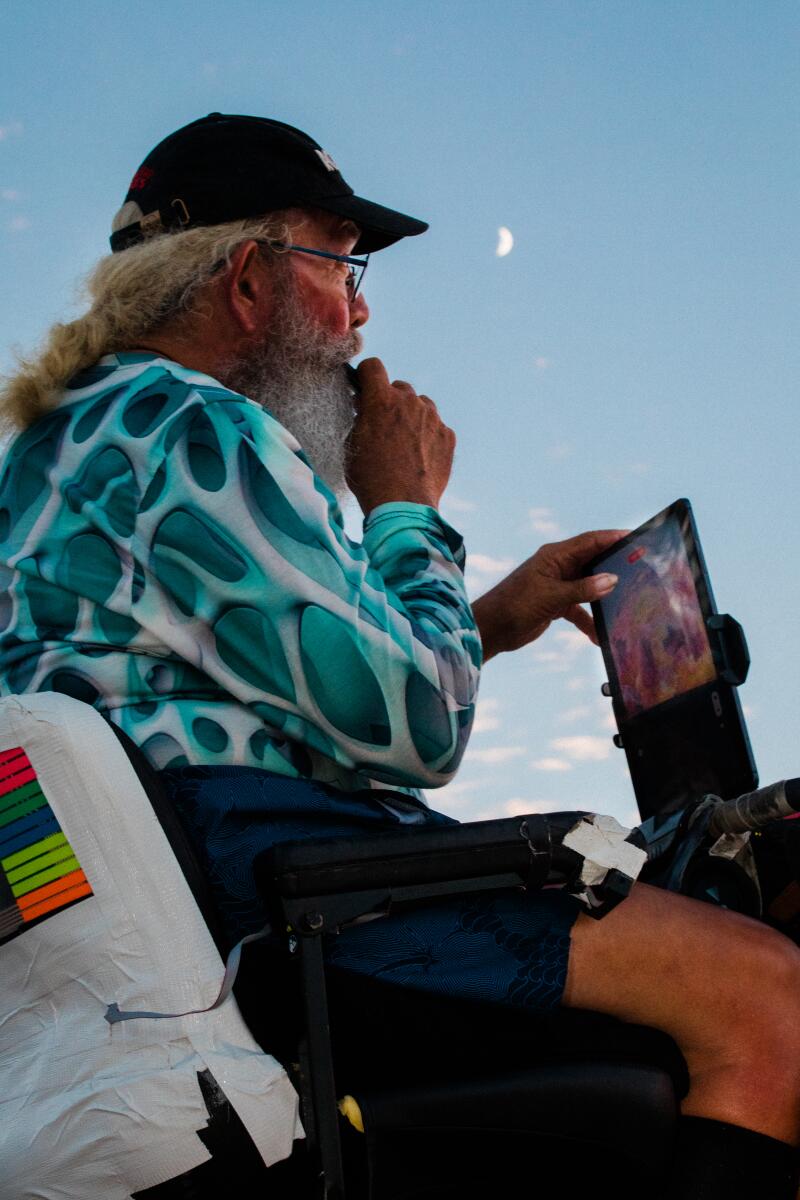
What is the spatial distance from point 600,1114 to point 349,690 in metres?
0.70

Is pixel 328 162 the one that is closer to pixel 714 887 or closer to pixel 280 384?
pixel 280 384

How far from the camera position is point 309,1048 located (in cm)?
160

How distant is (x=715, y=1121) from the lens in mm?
1708

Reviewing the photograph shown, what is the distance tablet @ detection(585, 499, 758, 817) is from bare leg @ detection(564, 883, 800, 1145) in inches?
25.0

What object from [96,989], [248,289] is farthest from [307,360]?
[96,989]

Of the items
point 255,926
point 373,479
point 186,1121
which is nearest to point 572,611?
point 373,479

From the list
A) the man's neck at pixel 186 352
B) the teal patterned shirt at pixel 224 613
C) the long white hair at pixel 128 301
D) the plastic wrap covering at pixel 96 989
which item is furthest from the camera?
the man's neck at pixel 186 352

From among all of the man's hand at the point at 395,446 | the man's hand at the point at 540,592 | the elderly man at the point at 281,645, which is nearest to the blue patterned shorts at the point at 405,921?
the elderly man at the point at 281,645

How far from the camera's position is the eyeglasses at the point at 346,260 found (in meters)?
2.68

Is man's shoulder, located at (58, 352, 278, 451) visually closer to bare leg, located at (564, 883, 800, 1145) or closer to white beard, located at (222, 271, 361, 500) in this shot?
white beard, located at (222, 271, 361, 500)

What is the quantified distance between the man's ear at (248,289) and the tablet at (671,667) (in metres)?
0.94

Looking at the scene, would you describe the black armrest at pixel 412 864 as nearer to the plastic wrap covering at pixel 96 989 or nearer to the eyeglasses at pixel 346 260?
the plastic wrap covering at pixel 96 989

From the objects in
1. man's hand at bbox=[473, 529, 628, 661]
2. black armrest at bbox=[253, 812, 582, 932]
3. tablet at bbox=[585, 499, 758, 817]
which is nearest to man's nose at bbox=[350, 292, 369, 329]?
man's hand at bbox=[473, 529, 628, 661]

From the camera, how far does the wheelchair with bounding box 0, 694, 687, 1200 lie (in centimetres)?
160
